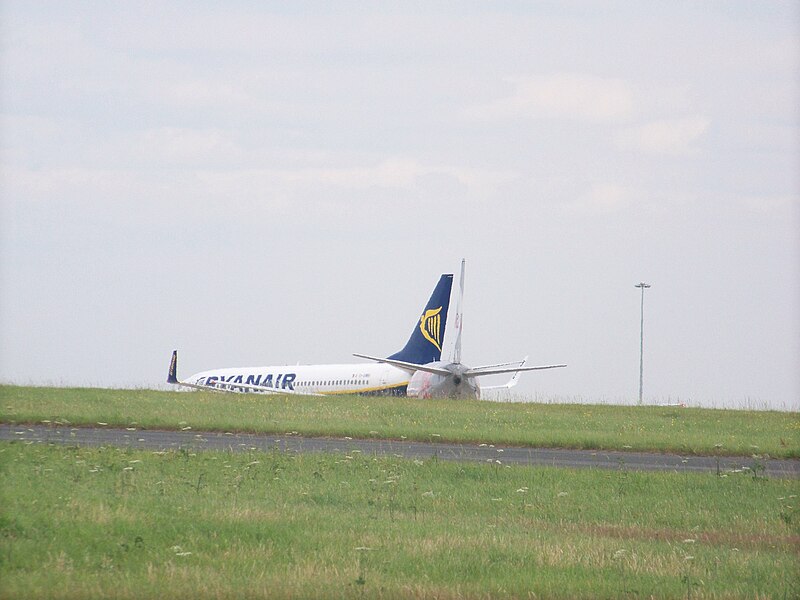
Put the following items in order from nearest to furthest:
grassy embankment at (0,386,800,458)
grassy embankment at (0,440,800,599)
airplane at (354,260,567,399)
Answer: grassy embankment at (0,440,800,599), grassy embankment at (0,386,800,458), airplane at (354,260,567,399)

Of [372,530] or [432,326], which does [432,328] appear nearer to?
[432,326]

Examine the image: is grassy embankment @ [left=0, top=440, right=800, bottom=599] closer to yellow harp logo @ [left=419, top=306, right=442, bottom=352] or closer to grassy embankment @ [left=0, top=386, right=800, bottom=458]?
grassy embankment @ [left=0, top=386, right=800, bottom=458]

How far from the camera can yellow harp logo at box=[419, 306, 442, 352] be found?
5956 centimetres

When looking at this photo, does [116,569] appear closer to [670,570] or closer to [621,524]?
[670,570]

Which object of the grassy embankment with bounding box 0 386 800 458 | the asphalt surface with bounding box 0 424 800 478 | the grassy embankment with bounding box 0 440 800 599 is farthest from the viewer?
the grassy embankment with bounding box 0 386 800 458

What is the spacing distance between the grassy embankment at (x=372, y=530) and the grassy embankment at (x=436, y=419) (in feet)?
25.8

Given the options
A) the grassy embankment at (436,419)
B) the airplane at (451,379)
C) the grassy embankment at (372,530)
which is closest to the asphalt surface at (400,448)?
the grassy embankment at (436,419)

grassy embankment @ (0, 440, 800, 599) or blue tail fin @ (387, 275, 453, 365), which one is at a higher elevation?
blue tail fin @ (387, 275, 453, 365)

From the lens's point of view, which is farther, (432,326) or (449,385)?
(432,326)

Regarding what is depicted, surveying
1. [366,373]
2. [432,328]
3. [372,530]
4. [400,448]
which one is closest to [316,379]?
[366,373]

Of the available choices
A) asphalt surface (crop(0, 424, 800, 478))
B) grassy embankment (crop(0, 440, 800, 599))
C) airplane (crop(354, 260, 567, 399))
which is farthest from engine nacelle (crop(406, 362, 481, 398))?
grassy embankment (crop(0, 440, 800, 599))

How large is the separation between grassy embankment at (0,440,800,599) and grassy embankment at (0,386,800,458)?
785cm

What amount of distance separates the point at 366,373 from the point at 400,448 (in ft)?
119

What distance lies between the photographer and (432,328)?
196 feet
